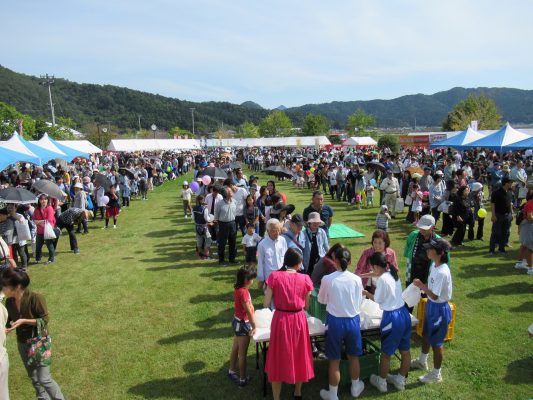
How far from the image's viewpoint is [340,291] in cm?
374

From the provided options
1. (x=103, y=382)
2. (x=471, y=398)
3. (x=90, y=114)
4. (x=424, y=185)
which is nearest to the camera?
(x=471, y=398)

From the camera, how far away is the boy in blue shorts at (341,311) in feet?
12.3

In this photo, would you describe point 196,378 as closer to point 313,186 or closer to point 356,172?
point 356,172

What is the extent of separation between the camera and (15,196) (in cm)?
825

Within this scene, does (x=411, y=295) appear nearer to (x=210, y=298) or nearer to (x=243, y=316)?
(x=243, y=316)

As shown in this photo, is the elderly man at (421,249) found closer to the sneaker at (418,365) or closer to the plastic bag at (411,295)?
Answer: the plastic bag at (411,295)

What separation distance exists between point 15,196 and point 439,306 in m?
8.36

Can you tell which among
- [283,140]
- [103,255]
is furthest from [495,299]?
[283,140]

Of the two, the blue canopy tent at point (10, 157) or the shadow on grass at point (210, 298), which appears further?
the blue canopy tent at point (10, 157)

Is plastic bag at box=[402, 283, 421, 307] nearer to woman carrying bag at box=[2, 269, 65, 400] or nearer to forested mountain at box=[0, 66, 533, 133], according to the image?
woman carrying bag at box=[2, 269, 65, 400]

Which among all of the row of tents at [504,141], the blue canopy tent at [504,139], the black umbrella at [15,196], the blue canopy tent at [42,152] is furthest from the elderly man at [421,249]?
the blue canopy tent at [42,152]

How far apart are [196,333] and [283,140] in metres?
45.0

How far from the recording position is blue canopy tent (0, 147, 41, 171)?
461 inches

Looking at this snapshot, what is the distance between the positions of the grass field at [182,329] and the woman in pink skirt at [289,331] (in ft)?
2.25
